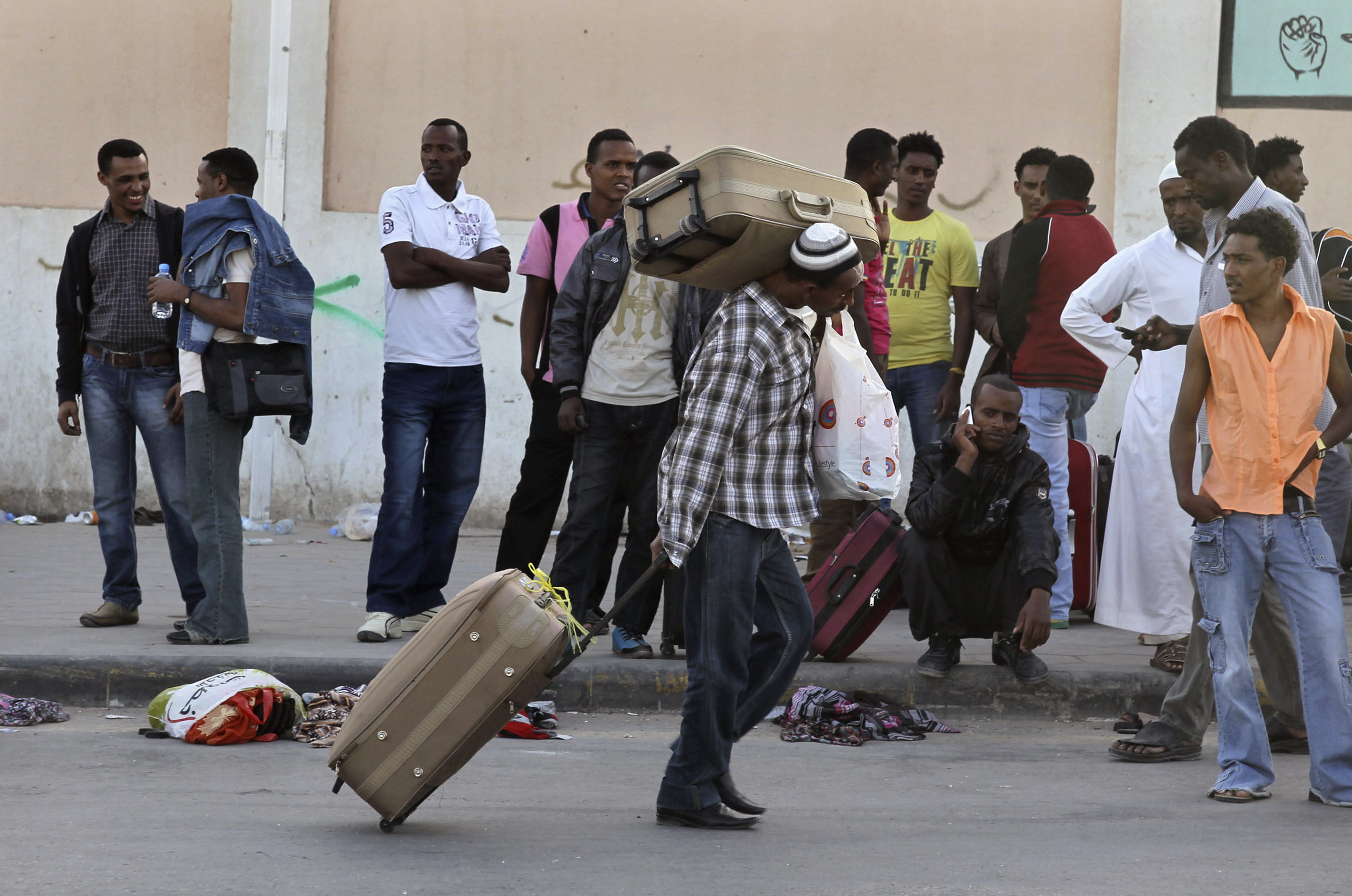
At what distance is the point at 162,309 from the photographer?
645 centimetres

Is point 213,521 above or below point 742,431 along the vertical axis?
below

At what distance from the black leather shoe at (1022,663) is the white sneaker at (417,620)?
93.0 inches

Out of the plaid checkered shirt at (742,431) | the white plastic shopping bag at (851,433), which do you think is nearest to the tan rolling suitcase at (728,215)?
the plaid checkered shirt at (742,431)

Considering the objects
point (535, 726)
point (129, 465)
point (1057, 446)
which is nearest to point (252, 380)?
point (129, 465)

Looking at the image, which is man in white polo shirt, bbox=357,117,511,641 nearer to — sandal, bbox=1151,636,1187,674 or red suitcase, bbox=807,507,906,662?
red suitcase, bbox=807,507,906,662

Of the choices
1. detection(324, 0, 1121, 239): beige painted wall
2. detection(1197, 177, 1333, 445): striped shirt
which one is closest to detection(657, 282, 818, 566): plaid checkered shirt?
detection(1197, 177, 1333, 445): striped shirt

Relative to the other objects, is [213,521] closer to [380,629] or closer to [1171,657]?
[380,629]

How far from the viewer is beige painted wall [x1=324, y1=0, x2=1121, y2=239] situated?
10219 mm

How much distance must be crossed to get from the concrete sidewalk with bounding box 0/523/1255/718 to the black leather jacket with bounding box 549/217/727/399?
1168 mm

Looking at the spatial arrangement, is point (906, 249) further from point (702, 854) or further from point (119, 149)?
point (702, 854)

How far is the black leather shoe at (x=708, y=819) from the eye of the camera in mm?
4113

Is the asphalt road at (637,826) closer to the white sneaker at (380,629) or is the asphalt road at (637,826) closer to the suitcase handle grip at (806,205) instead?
the white sneaker at (380,629)

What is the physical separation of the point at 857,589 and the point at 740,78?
5199mm

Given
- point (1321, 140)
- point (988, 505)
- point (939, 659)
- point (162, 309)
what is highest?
point (1321, 140)
